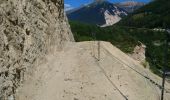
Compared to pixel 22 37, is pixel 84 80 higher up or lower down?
lower down

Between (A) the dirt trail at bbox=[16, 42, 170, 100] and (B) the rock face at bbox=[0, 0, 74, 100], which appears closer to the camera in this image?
(B) the rock face at bbox=[0, 0, 74, 100]

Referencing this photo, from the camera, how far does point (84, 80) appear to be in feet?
100.0

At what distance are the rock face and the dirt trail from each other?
0.96m

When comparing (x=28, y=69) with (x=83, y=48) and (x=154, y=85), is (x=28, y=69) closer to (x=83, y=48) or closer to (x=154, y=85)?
(x=83, y=48)

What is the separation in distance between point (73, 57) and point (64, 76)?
146 inches

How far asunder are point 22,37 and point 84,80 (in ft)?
18.1

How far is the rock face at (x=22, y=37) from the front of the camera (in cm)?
2569

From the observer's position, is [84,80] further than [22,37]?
Yes

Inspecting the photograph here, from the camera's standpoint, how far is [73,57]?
112ft

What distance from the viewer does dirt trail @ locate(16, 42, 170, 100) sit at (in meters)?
28.4

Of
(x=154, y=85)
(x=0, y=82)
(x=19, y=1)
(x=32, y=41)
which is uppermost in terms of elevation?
(x=19, y=1)

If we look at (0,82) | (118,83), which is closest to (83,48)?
(118,83)

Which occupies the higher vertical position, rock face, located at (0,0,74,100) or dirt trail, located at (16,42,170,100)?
rock face, located at (0,0,74,100)

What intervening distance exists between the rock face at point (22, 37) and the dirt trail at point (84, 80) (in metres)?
0.96
